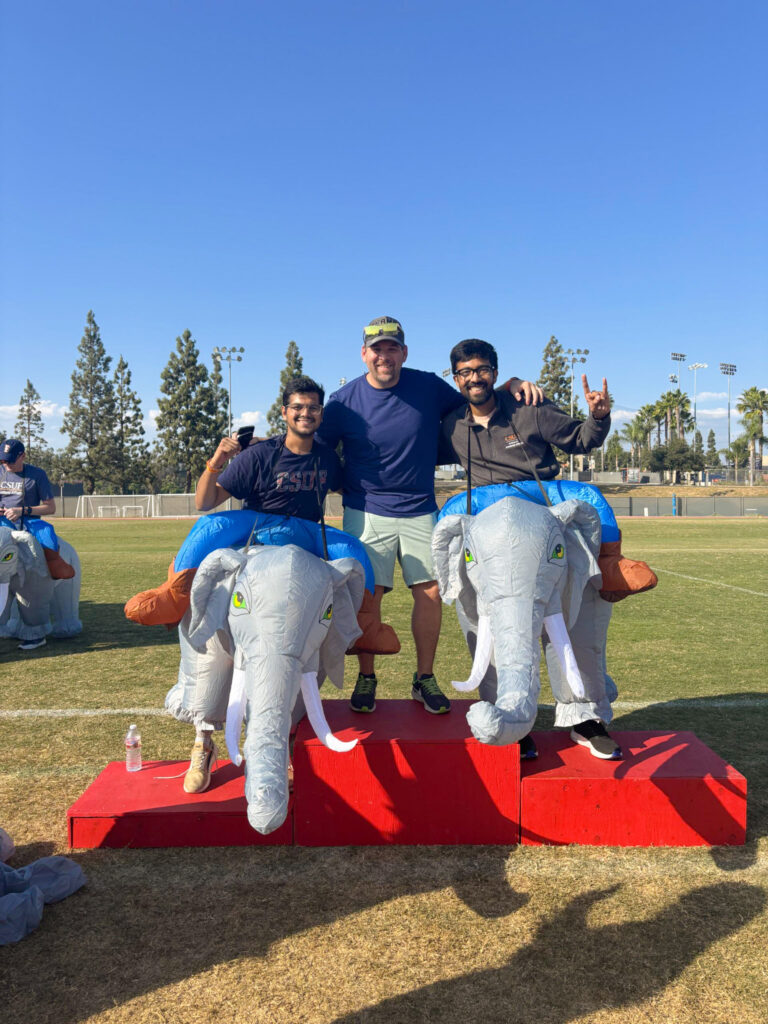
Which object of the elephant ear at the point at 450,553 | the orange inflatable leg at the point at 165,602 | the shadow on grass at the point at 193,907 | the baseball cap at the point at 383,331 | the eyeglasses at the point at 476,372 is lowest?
the shadow on grass at the point at 193,907

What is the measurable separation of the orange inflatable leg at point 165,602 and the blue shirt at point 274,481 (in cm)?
49

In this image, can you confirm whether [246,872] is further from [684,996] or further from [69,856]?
[684,996]

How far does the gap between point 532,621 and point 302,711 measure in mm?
1342

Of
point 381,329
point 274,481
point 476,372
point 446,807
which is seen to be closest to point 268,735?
point 446,807

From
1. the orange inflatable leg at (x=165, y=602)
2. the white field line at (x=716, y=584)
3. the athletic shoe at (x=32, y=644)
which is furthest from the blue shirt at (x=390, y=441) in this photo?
the white field line at (x=716, y=584)

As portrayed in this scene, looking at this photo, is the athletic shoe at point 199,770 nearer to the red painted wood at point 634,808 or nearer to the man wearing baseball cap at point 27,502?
the red painted wood at point 634,808

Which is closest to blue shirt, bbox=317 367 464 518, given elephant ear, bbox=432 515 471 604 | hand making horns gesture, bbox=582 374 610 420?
elephant ear, bbox=432 515 471 604

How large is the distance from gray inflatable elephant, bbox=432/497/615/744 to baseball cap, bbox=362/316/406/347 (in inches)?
48.1

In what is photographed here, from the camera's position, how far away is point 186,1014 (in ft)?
8.01

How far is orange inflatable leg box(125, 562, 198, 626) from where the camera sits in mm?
3498

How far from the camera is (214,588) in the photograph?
319 centimetres

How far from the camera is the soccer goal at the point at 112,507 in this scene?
1908 inches

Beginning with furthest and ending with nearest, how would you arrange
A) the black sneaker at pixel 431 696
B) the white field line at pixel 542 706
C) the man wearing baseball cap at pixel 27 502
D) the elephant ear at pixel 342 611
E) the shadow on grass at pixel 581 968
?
the man wearing baseball cap at pixel 27 502 → the white field line at pixel 542 706 → the black sneaker at pixel 431 696 → the elephant ear at pixel 342 611 → the shadow on grass at pixel 581 968

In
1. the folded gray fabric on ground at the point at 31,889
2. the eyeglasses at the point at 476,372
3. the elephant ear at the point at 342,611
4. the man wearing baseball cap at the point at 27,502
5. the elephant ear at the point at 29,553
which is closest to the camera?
the folded gray fabric on ground at the point at 31,889
